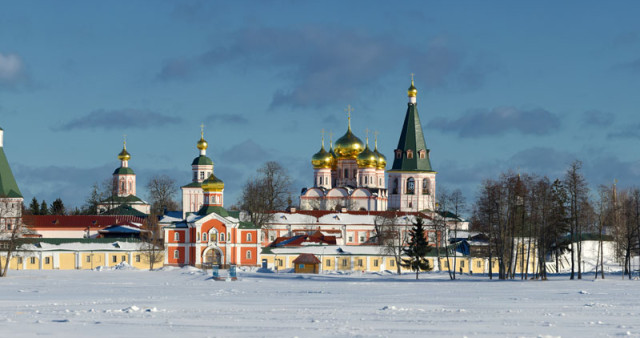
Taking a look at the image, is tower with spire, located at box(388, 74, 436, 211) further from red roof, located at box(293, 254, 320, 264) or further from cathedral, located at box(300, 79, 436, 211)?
red roof, located at box(293, 254, 320, 264)

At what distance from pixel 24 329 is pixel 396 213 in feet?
228

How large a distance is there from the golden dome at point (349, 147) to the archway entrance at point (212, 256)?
32.0 m

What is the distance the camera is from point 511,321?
83.1 feet

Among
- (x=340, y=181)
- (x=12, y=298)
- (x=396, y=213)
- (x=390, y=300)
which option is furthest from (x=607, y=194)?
(x=12, y=298)

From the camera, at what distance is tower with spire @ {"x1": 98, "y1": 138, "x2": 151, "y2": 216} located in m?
109

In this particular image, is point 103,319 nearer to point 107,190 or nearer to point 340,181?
point 340,181

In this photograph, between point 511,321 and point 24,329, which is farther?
point 511,321

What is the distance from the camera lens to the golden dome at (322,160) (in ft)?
346

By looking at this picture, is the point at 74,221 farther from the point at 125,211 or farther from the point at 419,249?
the point at 419,249

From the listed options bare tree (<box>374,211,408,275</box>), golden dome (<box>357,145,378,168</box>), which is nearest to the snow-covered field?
bare tree (<box>374,211,408,275</box>)

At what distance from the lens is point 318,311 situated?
28562 mm

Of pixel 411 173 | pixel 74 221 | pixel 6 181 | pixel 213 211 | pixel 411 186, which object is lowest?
pixel 74 221

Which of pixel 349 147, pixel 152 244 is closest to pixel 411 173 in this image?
pixel 349 147

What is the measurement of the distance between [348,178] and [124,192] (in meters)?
24.5
